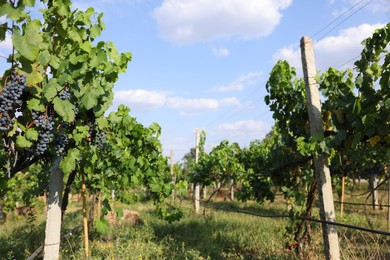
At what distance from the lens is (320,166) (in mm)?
4211

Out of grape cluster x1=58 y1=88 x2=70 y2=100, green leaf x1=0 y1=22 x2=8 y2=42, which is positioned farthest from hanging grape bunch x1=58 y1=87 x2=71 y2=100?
green leaf x1=0 y1=22 x2=8 y2=42

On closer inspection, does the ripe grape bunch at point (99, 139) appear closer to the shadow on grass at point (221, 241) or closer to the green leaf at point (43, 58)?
the green leaf at point (43, 58)

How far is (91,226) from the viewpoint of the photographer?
793cm

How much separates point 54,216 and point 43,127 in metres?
1.63

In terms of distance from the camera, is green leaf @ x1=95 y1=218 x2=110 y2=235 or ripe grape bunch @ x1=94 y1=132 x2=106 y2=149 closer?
ripe grape bunch @ x1=94 y1=132 x2=106 y2=149

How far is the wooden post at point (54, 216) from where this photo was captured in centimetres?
402

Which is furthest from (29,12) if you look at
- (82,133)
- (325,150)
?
(325,150)

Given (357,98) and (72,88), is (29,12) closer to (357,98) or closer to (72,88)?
(72,88)

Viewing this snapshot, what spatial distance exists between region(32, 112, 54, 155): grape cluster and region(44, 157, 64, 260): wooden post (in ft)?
3.75

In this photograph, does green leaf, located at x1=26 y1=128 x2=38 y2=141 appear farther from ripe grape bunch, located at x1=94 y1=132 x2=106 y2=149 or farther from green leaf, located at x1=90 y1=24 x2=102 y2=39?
ripe grape bunch, located at x1=94 y1=132 x2=106 y2=149

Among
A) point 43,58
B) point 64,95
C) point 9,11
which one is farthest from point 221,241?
point 9,11

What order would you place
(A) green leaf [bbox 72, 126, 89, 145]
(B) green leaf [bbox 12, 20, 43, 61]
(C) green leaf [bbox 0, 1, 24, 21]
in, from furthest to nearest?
(A) green leaf [bbox 72, 126, 89, 145] < (B) green leaf [bbox 12, 20, 43, 61] < (C) green leaf [bbox 0, 1, 24, 21]

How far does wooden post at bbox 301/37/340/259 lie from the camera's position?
4.04 m

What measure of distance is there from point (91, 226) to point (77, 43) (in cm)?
595
